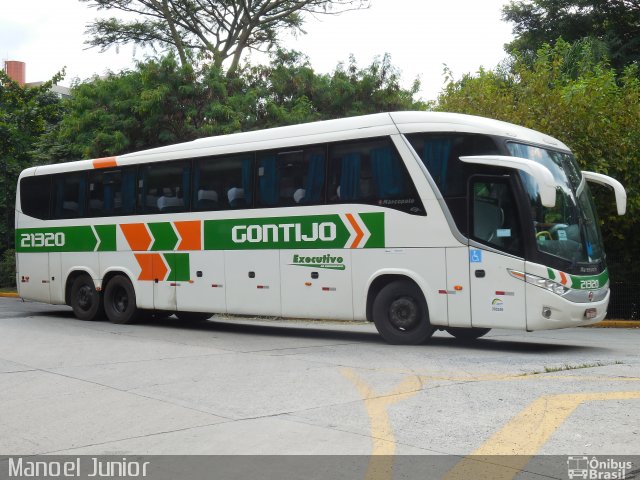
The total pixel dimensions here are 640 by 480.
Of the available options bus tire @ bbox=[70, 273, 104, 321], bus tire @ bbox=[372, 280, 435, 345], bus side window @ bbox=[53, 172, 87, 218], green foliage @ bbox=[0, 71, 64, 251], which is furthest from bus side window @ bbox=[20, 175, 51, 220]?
green foliage @ bbox=[0, 71, 64, 251]

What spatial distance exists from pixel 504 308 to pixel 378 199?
2.66m

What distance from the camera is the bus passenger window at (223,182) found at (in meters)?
15.4

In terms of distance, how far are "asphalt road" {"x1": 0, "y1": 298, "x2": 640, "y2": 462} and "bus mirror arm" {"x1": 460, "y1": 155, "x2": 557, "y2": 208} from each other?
2212 mm

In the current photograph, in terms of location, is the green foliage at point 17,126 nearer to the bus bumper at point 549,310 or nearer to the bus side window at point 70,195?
the bus side window at point 70,195

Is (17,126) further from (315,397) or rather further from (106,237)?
(315,397)

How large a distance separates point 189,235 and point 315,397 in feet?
27.3

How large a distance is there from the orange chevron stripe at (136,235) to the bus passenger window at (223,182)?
5.05 feet

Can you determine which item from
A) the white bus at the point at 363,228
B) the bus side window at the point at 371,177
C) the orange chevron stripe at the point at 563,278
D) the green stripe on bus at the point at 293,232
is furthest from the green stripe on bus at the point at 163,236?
the orange chevron stripe at the point at 563,278

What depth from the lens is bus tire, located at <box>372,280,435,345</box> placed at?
13.2 m

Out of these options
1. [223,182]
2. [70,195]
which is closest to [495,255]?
[223,182]

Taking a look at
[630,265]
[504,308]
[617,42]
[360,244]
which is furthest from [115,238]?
[617,42]

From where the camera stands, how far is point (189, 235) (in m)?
16.4

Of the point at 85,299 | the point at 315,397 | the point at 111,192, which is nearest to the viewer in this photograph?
the point at 315,397

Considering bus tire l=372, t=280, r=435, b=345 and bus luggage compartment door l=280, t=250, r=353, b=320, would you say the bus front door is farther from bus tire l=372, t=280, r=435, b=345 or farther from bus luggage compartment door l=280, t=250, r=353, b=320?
bus luggage compartment door l=280, t=250, r=353, b=320
